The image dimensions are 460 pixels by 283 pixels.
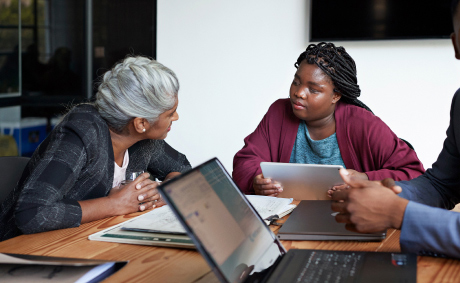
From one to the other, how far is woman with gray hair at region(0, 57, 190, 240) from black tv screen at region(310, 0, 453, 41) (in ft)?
6.16

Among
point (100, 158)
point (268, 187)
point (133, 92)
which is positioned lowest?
point (268, 187)

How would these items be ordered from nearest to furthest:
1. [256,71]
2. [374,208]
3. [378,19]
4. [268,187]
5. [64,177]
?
1. [374,208]
2. [64,177]
3. [268,187]
4. [378,19]
5. [256,71]

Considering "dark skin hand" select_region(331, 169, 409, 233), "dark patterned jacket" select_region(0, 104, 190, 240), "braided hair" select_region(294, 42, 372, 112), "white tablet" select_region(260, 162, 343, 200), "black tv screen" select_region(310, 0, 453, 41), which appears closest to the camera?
"dark skin hand" select_region(331, 169, 409, 233)

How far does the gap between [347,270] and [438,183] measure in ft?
2.46

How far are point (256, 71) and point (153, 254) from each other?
2.63 meters

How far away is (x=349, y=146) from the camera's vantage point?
2.04m

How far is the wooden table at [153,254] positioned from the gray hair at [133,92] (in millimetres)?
477

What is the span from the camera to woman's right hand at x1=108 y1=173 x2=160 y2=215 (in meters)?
1.39

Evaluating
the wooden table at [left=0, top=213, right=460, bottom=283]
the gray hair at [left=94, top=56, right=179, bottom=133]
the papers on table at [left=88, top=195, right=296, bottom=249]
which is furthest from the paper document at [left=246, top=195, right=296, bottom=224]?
the gray hair at [left=94, top=56, right=179, bottom=133]

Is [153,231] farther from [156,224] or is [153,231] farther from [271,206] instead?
[271,206]

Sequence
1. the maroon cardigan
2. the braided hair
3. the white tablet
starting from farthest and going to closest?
the braided hair
the maroon cardigan
the white tablet

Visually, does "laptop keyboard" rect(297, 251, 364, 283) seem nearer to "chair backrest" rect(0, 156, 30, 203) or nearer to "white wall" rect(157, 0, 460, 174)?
"chair backrest" rect(0, 156, 30, 203)

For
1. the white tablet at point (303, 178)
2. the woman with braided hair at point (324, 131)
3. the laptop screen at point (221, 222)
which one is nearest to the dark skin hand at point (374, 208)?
the laptop screen at point (221, 222)

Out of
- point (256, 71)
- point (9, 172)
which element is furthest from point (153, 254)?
point (256, 71)
